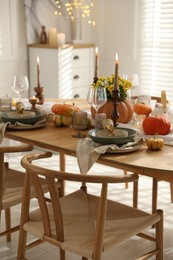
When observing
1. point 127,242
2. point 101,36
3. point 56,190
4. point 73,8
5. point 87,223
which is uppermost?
point 73,8

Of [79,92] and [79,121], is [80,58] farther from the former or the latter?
[79,121]

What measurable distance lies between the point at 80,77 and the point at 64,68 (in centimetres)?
27

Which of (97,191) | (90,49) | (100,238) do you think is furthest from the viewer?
(90,49)

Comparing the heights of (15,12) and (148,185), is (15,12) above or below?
above

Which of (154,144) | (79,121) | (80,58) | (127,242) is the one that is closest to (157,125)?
(154,144)

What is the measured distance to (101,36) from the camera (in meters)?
4.84

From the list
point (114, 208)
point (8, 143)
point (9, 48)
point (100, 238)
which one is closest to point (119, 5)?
point (9, 48)

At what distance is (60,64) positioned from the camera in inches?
174

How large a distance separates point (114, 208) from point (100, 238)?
0.40 metres

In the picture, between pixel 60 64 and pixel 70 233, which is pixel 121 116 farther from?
pixel 60 64

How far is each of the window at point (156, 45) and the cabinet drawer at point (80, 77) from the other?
1.89ft

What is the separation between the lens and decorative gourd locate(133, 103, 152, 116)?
2.76m

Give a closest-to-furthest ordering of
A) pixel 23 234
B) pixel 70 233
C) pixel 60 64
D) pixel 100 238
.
Answer: 1. pixel 100 238
2. pixel 70 233
3. pixel 23 234
4. pixel 60 64

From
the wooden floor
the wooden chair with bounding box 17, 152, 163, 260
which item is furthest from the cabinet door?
the wooden chair with bounding box 17, 152, 163, 260
